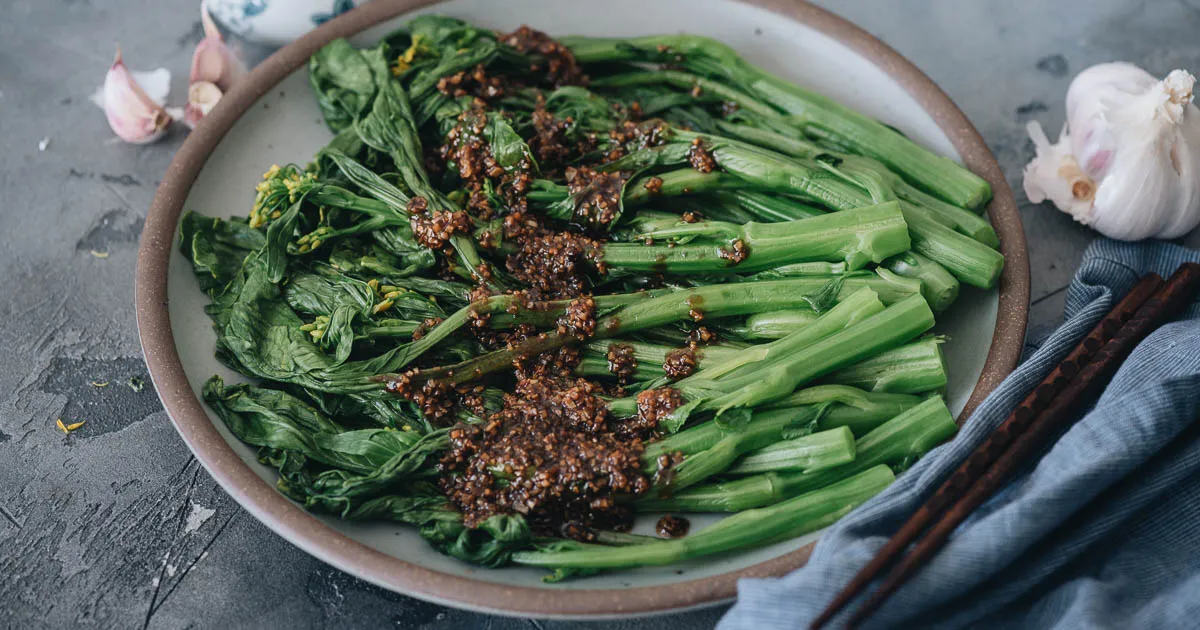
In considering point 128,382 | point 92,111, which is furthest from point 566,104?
point 92,111

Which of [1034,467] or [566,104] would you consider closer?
[1034,467]

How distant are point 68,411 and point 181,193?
944mm

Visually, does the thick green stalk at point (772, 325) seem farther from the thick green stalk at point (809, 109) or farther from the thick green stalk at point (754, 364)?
the thick green stalk at point (809, 109)

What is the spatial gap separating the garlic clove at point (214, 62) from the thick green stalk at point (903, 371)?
3134 millimetres

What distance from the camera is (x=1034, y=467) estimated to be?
117 inches

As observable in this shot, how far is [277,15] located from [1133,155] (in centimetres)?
374

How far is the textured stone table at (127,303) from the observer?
10.5 feet

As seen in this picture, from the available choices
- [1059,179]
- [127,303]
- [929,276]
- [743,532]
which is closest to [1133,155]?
[1059,179]

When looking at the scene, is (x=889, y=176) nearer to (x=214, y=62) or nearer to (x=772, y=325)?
(x=772, y=325)

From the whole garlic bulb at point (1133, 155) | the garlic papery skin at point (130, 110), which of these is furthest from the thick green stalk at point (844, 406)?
the garlic papery skin at point (130, 110)

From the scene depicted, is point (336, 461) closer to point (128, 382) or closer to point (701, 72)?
point (128, 382)

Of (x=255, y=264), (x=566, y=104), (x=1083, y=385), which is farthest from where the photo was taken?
(x=566, y=104)

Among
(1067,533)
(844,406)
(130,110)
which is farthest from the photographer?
(130,110)

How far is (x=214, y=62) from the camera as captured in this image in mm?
4434
